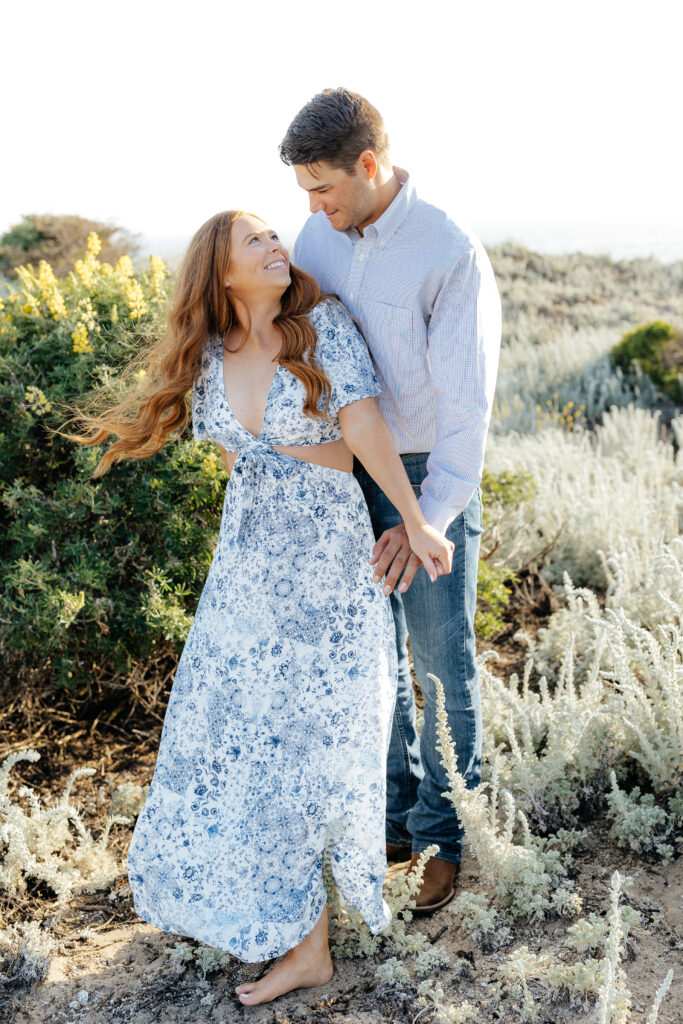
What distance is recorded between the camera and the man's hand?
7.49 ft

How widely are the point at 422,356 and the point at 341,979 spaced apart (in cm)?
168

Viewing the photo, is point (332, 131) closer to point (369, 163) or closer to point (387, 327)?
point (369, 163)

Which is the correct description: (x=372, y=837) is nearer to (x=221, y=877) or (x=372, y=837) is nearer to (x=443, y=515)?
(x=221, y=877)

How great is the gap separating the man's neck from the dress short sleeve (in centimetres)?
25

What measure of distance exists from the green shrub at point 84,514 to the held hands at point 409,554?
1.00 metres

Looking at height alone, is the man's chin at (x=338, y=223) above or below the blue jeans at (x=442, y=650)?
above

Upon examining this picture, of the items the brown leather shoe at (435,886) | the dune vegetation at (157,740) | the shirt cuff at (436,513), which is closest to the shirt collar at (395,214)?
the shirt cuff at (436,513)

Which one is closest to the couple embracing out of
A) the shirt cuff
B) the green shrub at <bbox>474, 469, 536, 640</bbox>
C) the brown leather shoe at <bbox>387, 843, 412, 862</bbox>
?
the shirt cuff

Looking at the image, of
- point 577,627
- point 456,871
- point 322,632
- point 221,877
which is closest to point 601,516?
point 577,627

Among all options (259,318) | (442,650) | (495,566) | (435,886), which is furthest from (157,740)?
(259,318)

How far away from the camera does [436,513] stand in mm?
2262

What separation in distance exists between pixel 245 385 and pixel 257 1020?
162cm

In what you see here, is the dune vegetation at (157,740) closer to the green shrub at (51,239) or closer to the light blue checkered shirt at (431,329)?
the light blue checkered shirt at (431,329)

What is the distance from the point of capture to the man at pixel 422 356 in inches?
88.0
